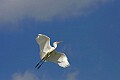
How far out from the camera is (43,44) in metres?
65.4

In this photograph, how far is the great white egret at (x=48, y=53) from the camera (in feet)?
212

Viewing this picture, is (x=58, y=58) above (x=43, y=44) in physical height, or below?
below

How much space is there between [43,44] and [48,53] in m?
1.53

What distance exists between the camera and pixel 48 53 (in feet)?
213

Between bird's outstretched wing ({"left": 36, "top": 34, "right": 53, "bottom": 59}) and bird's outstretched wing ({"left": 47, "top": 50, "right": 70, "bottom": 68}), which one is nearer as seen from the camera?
bird's outstretched wing ({"left": 47, "top": 50, "right": 70, "bottom": 68})

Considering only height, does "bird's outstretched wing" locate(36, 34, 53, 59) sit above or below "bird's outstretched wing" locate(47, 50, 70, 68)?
above

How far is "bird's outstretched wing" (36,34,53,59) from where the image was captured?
64750 mm

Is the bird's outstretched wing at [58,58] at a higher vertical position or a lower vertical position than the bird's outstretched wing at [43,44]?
lower

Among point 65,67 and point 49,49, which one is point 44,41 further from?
point 65,67

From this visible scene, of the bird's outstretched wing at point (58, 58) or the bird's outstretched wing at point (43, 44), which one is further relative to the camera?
the bird's outstretched wing at point (43, 44)

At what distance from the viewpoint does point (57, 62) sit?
65.0 meters

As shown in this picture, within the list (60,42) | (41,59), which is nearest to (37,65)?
(41,59)

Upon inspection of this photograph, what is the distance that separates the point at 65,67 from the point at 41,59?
404 centimetres

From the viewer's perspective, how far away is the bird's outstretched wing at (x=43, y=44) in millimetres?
64750
